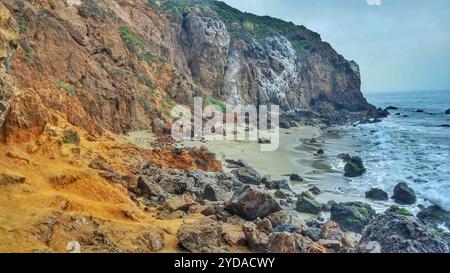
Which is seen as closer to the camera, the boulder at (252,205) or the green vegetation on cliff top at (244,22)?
the boulder at (252,205)

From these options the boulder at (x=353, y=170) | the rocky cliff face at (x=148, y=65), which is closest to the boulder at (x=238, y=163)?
the boulder at (x=353, y=170)

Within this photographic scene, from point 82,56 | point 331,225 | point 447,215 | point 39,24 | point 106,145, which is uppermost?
point 39,24

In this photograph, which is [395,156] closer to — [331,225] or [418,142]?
[418,142]

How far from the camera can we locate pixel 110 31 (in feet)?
109

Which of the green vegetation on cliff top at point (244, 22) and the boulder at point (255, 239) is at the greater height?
the green vegetation on cliff top at point (244, 22)

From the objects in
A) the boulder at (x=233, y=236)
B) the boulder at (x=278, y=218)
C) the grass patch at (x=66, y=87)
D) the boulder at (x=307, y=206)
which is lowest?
the boulder at (x=307, y=206)

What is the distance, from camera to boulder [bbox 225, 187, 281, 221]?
1226cm

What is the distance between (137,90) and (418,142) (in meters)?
32.6

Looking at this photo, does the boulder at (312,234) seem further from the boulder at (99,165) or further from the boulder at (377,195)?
the boulder at (377,195)

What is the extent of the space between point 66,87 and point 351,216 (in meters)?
17.8

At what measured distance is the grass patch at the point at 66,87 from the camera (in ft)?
74.7

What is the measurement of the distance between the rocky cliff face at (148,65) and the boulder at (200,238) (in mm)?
6213

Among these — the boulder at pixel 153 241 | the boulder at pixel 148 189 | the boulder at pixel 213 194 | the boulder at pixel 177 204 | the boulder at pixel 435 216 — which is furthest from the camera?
the boulder at pixel 435 216

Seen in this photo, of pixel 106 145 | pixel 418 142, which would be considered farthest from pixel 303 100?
pixel 106 145
